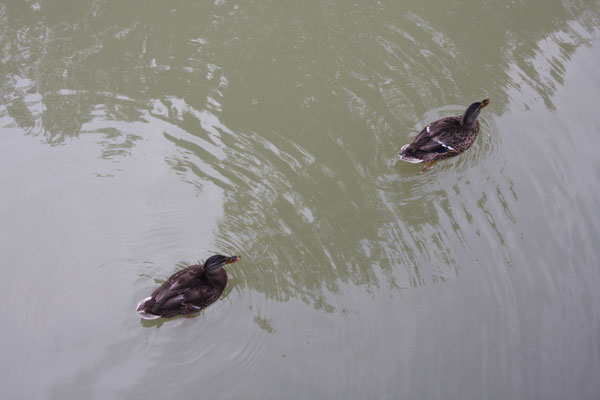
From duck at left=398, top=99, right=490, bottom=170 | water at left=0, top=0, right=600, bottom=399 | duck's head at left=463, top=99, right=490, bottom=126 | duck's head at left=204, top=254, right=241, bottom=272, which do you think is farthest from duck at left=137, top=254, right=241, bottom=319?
duck's head at left=463, top=99, right=490, bottom=126

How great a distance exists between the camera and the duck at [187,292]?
464cm

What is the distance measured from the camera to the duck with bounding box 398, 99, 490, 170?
5.70 m

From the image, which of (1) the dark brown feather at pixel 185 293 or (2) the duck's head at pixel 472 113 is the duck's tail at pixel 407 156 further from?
(1) the dark brown feather at pixel 185 293

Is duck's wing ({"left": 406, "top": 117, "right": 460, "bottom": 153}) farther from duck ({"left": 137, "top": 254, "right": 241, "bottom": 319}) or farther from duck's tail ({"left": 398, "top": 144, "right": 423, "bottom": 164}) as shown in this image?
duck ({"left": 137, "top": 254, "right": 241, "bottom": 319})

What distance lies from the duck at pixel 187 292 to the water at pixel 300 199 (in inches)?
8.9

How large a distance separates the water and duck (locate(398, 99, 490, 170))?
262 mm

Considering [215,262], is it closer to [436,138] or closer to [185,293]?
[185,293]

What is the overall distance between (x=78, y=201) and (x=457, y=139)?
188 inches

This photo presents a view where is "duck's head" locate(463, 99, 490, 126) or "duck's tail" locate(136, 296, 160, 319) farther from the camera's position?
"duck's head" locate(463, 99, 490, 126)

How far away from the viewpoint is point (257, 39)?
7113 millimetres

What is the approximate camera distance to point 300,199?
5594mm

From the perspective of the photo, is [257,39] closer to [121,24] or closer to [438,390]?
[121,24]

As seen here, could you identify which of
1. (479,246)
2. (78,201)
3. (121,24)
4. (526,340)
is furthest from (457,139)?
(121,24)

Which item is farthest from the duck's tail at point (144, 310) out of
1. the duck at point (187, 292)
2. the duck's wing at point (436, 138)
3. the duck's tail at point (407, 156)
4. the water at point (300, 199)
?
the duck's wing at point (436, 138)
